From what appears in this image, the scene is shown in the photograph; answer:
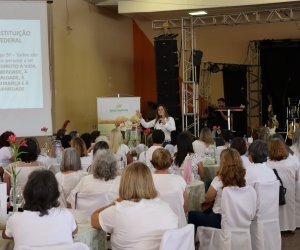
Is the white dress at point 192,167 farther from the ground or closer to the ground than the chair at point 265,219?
farther from the ground

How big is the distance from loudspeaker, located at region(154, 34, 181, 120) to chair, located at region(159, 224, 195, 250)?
383 inches

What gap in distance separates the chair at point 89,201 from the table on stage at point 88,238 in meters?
0.78

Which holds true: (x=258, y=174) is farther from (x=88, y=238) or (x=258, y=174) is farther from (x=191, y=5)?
(x=191, y=5)

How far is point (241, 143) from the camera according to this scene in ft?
19.9

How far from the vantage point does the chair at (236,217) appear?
4520mm

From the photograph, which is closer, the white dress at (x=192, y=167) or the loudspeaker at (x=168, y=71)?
the white dress at (x=192, y=167)

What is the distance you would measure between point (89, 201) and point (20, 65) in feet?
16.9

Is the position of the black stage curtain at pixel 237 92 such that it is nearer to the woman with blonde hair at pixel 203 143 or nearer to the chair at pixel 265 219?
the woman with blonde hair at pixel 203 143

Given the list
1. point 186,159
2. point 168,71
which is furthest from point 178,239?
point 168,71

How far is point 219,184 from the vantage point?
4.65 metres

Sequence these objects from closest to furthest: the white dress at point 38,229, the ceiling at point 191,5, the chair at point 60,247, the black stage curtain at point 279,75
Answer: the chair at point 60,247, the white dress at point 38,229, the ceiling at point 191,5, the black stage curtain at point 279,75

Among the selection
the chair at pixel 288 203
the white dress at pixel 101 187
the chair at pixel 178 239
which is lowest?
the chair at pixel 288 203

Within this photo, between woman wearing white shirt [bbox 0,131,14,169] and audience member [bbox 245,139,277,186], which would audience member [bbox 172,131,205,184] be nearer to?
audience member [bbox 245,139,277,186]

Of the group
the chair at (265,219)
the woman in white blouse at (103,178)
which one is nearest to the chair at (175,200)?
the woman in white blouse at (103,178)
